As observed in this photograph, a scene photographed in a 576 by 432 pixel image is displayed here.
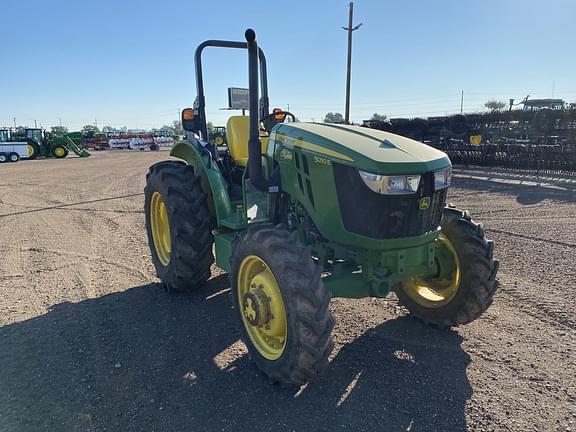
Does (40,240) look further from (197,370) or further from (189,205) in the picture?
(197,370)

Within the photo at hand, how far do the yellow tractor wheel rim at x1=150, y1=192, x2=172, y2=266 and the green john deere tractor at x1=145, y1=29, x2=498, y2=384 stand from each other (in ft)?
2.57

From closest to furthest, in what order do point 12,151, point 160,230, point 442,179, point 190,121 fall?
point 442,179, point 190,121, point 160,230, point 12,151

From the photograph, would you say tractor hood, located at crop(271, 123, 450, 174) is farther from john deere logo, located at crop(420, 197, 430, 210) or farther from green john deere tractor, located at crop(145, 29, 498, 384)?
john deere logo, located at crop(420, 197, 430, 210)

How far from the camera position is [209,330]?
3598mm

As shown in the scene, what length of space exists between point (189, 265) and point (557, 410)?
301 cm

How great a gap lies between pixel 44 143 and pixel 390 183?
32295 mm

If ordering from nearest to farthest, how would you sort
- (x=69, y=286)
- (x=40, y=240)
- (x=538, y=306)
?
(x=538, y=306), (x=69, y=286), (x=40, y=240)

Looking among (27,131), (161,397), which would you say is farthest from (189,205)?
(27,131)

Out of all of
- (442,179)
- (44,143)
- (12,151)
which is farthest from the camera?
(44,143)

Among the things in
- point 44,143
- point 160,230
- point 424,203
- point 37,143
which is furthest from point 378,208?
point 44,143

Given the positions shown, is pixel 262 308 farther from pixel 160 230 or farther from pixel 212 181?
pixel 160 230

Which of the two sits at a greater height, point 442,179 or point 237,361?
point 442,179

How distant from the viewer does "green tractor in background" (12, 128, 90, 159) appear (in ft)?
92.6

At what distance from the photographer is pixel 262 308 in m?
2.82
